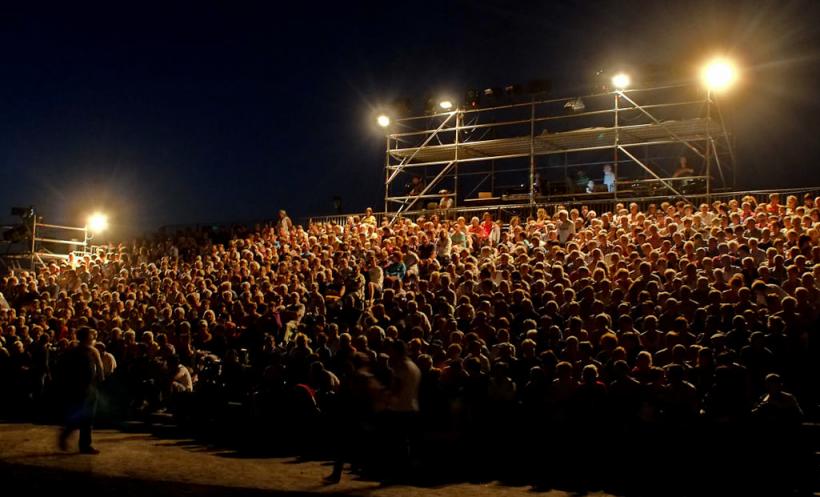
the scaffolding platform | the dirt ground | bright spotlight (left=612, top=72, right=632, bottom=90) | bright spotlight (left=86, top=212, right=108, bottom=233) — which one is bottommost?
the dirt ground

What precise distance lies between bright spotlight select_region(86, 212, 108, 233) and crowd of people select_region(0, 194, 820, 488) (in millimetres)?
8268

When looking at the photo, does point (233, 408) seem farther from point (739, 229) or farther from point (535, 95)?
point (535, 95)

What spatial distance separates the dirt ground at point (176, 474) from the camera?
25.9 ft

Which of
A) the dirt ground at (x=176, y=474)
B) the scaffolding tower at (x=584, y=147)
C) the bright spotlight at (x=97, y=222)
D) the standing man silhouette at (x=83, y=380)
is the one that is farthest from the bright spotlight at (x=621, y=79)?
the bright spotlight at (x=97, y=222)

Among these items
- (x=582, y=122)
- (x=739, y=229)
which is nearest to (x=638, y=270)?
(x=739, y=229)

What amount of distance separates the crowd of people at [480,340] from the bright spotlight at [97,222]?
8268mm

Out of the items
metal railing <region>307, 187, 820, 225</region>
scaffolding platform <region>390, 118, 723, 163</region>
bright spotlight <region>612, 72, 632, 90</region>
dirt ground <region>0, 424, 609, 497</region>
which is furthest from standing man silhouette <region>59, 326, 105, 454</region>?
bright spotlight <region>612, 72, 632, 90</region>

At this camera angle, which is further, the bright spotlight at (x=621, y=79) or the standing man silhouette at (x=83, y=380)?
the bright spotlight at (x=621, y=79)

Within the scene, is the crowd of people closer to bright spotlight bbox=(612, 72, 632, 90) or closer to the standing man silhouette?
the standing man silhouette

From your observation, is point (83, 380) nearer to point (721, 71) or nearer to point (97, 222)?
point (721, 71)

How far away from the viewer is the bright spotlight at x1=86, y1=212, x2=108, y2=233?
27.2 meters

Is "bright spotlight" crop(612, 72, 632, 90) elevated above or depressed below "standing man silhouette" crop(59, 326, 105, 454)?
above

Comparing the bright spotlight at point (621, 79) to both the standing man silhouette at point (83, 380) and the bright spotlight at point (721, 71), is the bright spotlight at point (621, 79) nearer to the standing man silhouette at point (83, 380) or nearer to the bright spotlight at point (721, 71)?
the bright spotlight at point (721, 71)

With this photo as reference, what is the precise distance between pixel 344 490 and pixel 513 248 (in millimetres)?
8826
